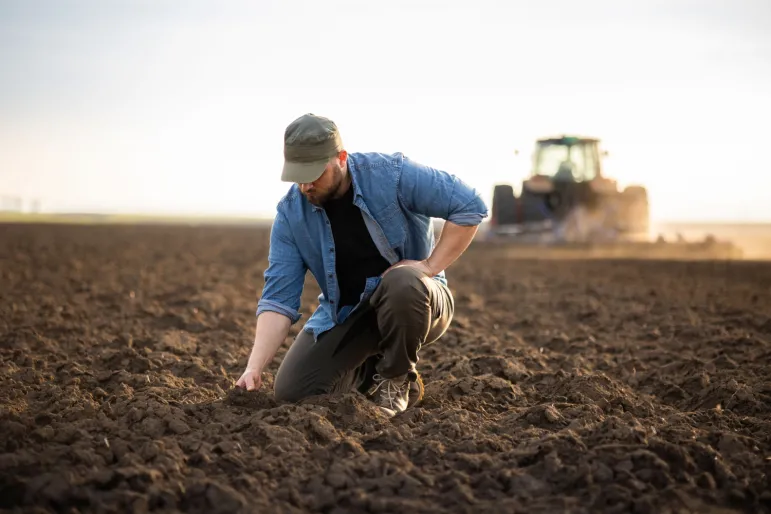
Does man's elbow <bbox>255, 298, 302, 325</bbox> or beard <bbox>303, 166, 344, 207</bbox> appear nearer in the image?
beard <bbox>303, 166, 344, 207</bbox>

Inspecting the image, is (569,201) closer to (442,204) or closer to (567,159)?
(567,159)

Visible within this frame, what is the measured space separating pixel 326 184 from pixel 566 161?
1241 centimetres

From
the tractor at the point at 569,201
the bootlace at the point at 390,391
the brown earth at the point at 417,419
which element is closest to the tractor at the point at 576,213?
the tractor at the point at 569,201

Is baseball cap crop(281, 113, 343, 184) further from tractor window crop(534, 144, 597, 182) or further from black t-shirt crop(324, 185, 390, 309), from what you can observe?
tractor window crop(534, 144, 597, 182)

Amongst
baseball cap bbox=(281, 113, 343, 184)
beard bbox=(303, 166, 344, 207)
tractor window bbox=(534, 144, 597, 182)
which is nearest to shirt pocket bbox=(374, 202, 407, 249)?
beard bbox=(303, 166, 344, 207)

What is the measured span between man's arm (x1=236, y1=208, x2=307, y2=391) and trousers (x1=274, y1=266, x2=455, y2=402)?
21 cm

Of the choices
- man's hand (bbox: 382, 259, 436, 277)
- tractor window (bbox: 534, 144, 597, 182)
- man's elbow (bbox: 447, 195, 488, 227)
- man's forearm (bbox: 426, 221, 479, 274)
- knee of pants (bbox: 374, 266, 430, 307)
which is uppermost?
tractor window (bbox: 534, 144, 597, 182)

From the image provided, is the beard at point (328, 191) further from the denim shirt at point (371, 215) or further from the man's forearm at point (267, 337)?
the man's forearm at point (267, 337)

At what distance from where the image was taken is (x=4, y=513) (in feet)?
9.40

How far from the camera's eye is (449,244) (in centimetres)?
395

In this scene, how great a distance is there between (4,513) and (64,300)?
5.52 m

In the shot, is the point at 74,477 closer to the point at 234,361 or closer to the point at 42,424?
the point at 42,424

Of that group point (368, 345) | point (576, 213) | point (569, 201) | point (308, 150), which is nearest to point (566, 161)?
point (569, 201)

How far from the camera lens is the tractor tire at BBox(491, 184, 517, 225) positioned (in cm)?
1520
